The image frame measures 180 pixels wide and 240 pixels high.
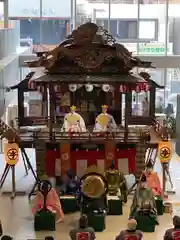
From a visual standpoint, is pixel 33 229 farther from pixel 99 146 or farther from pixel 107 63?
pixel 107 63

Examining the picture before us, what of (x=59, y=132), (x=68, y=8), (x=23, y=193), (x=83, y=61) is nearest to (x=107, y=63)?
(x=83, y=61)

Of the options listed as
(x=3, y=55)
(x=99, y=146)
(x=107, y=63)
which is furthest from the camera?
(x=3, y=55)

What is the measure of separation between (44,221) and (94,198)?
75 cm

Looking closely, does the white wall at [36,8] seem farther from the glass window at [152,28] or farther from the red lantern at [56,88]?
the red lantern at [56,88]

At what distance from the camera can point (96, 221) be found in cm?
763

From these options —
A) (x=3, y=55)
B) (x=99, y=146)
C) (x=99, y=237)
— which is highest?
(x=3, y=55)

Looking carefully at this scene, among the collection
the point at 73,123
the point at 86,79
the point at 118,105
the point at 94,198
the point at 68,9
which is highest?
the point at 68,9

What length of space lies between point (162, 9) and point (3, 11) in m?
4.09

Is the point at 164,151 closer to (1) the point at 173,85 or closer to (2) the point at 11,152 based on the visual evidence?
(2) the point at 11,152

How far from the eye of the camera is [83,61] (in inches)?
372

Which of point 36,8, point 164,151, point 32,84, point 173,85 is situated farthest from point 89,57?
point 173,85

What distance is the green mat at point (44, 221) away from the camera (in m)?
7.63

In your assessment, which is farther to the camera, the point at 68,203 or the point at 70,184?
the point at 70,184

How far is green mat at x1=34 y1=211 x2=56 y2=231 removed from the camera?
7.63 metres
